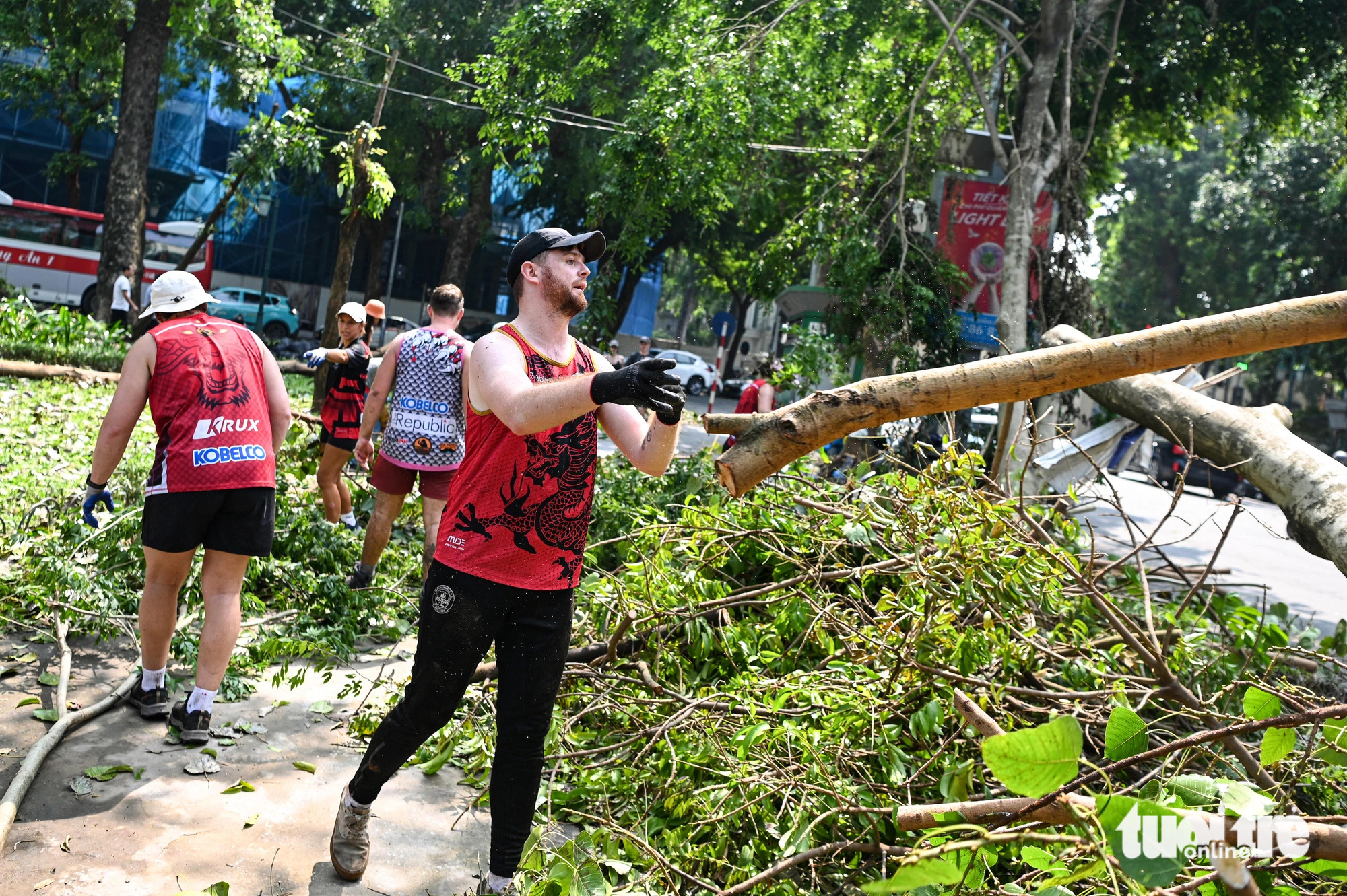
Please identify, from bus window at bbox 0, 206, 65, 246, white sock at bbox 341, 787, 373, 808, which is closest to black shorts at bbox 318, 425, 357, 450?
white sock at bbox 341, 787, 373, 808

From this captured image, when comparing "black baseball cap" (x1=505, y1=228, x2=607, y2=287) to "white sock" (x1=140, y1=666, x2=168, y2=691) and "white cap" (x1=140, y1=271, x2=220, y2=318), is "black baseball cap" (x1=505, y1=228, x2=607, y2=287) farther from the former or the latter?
"white sock" (x1=140, y1=666, x2=168, y2=691)

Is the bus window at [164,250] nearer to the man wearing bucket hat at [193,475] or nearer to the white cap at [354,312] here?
the white cap at [354,312]

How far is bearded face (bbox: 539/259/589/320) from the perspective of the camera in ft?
9.61

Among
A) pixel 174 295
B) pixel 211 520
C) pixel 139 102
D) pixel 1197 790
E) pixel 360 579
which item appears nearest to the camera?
pixel 1197 790

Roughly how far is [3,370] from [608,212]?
6975 mm

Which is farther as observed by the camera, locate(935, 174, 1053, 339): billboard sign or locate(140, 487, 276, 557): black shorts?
locate(935, 174, 1053, 339): billboard sign

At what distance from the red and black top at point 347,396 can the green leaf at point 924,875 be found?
569 cm

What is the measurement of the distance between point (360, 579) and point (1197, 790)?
4797 millimetres

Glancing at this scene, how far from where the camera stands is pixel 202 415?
3.84 m

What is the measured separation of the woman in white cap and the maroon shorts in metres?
1.18

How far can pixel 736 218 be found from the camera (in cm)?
2712

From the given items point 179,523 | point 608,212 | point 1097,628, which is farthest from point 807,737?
point 608,212

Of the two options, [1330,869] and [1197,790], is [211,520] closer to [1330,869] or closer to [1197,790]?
[1197,790]

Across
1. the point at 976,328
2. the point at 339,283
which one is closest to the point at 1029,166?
the point at 976,328
